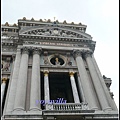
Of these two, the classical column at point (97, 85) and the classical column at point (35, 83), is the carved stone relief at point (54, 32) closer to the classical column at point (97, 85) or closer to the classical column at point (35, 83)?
the classical column at point (35, 83)

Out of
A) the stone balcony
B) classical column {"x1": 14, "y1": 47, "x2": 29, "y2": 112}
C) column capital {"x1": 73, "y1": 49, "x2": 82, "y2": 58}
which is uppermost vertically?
column capital {"x1": 73, "y1": 49, "x2": 82, "y2": 58}

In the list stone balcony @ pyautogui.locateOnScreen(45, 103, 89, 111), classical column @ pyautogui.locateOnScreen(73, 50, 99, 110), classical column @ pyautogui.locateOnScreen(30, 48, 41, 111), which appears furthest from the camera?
classical column @ pyautogui.locateOnScreen(73, 50, 99, 110)

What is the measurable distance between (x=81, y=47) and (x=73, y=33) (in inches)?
130

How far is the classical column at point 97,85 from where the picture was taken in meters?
15.8

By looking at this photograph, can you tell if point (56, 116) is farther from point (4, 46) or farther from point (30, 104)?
point (4, 46)

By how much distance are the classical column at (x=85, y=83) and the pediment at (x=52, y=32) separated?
371 cm

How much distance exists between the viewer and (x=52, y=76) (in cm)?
2094

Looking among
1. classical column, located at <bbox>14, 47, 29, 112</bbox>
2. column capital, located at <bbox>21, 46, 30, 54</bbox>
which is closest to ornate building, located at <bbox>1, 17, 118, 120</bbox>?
classical column, located at <bbox>14, 47, 29, 112</bbox>

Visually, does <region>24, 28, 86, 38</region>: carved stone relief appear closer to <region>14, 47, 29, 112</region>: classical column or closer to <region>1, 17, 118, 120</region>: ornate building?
<region>1, 17, 118, 120</region>: ornate building

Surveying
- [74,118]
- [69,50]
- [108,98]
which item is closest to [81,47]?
[69,50]

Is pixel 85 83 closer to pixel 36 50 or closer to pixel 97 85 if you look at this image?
pixel 97 85

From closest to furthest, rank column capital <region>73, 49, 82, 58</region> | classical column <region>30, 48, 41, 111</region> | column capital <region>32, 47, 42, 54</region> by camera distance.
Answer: classical column <region>30, 48, 41, 111</region> → column capital <region>32, 47, 42, 54</region> → column capital <region>73, 49, 82, 58</region>

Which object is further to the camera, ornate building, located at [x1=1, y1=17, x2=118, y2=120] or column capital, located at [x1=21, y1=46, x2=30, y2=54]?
column capital, located at [x1=21, y1=46, x2=30, y2=54]

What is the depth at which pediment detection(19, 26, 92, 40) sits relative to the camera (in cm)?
2334
